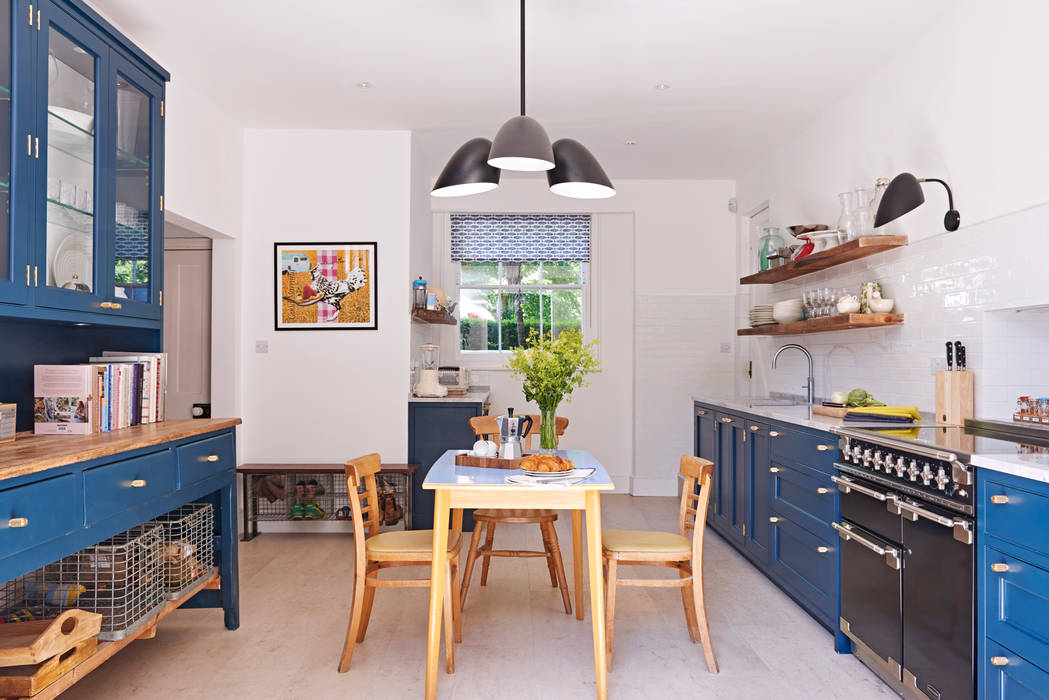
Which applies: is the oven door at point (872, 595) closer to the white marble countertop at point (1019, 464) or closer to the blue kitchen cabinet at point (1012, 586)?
the blue kitchen cabinet at point (1012, 586)

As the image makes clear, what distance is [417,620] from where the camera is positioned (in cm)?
356

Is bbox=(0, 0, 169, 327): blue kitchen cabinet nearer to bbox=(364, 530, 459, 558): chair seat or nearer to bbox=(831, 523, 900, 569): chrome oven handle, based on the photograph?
bbox=(364, 530, 459, 558): chair seat

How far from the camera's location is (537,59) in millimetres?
4105

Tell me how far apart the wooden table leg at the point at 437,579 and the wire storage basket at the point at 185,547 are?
3.72ft

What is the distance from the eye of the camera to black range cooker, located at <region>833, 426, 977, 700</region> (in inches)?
92.0

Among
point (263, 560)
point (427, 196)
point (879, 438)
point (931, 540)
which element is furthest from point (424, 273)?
point (931, 540)

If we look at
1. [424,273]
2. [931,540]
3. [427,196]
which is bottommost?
[931,540]

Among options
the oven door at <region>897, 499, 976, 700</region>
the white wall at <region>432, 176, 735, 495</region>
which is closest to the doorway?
the white wall at <region>432, 176, 735, 495</region>

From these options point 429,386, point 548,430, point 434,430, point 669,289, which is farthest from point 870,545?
point 669,289

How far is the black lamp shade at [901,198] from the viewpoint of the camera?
336 centimetres

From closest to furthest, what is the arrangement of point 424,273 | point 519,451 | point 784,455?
point 519,451
point 784,455
point 424,273

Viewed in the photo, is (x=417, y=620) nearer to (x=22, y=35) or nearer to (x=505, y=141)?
(x=505, y=141)

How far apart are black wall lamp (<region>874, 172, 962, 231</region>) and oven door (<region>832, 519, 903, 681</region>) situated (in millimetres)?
1461

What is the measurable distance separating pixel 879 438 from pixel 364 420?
11.8 ft
